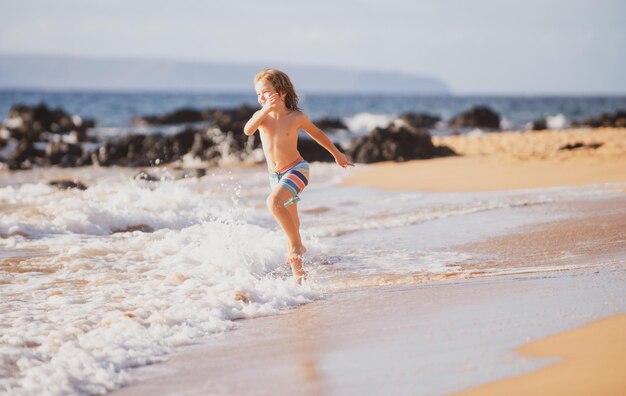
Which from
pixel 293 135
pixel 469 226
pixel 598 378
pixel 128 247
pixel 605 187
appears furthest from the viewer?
pixel 605 187

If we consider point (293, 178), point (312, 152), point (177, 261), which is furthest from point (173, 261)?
→ point (312, 152)

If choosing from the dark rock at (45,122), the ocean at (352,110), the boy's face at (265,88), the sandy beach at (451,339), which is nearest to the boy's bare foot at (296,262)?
the sandy beach at (451,339)

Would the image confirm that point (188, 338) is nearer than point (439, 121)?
Yes

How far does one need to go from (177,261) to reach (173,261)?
0.13ft

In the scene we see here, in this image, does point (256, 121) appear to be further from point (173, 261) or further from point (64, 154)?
point (64, 154)

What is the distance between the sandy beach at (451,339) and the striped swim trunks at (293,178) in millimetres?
996

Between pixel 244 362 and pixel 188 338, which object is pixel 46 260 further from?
pixel 244 362

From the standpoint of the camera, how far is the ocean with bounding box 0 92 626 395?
4055mm

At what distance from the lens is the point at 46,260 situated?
652cm

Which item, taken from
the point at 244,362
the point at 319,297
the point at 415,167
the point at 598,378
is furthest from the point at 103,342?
the point at 415,167

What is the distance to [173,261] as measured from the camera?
20.9ft

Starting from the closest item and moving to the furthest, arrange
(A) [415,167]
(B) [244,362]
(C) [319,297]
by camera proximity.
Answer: (B) [244,362] < (C) [319,297] < (A) [415,167]

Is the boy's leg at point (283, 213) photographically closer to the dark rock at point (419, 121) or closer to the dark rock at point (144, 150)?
the dark rock at point (144, 150)

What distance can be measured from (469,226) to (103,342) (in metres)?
4.45
